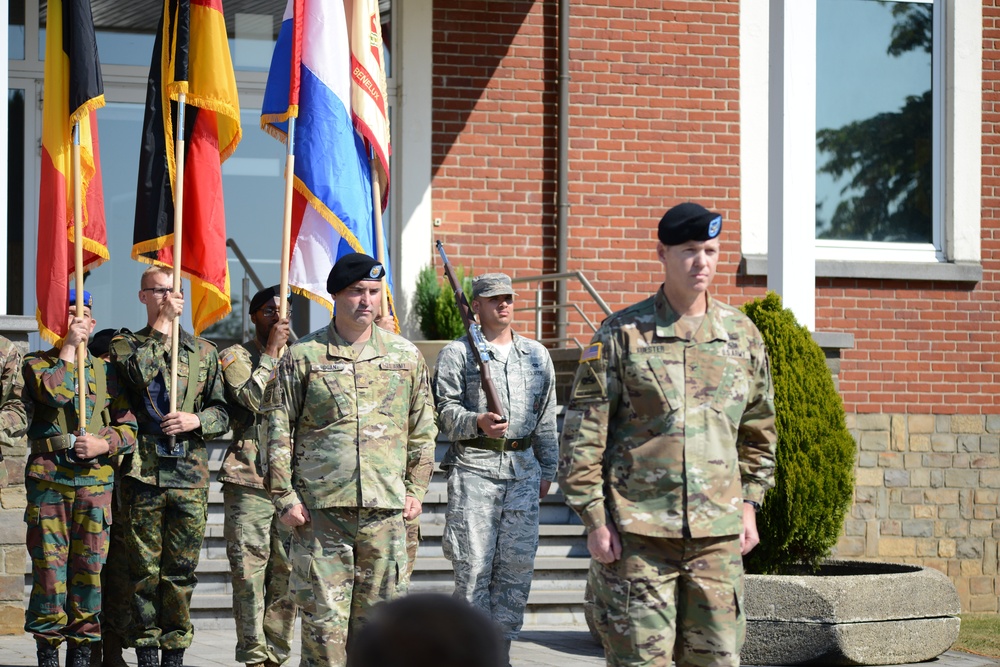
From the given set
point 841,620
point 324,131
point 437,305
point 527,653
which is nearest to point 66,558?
point 527,653

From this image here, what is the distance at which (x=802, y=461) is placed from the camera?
7.80 m

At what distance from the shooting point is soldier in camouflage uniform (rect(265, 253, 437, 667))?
540 centimetres

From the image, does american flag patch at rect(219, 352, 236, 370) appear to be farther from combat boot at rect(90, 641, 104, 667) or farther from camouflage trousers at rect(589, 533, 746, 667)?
camouflage trousers at rect(589, 533, 746, 667)

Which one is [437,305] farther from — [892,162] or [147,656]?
[147,656]

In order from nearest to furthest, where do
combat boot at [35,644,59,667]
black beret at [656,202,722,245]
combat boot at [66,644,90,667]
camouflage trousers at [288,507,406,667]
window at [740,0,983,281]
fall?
black beret at [656,202,722,245]
camouflage trousers at [288,507,406,667]
combat boot at [35,644,59,667]
combat boot at [66,644,90,667]
window at [740,0,983,281]

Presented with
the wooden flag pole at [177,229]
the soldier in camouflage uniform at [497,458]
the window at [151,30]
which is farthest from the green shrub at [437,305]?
the soldier in camouflage uniform at [497,458]

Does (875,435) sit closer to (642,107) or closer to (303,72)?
(642,107)

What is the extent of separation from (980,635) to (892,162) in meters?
5.00

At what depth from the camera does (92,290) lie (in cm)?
1159

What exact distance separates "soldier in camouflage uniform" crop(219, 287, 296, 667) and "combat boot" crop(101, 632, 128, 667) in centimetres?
63

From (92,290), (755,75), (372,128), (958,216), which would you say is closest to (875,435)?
(958,216)

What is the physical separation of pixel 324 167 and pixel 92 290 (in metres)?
4.50

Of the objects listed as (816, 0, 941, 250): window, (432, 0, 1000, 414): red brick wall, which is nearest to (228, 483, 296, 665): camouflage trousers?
(432, 0, 1000, 414): red brick wall

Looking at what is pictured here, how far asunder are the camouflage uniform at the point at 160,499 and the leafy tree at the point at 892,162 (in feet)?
24.2
